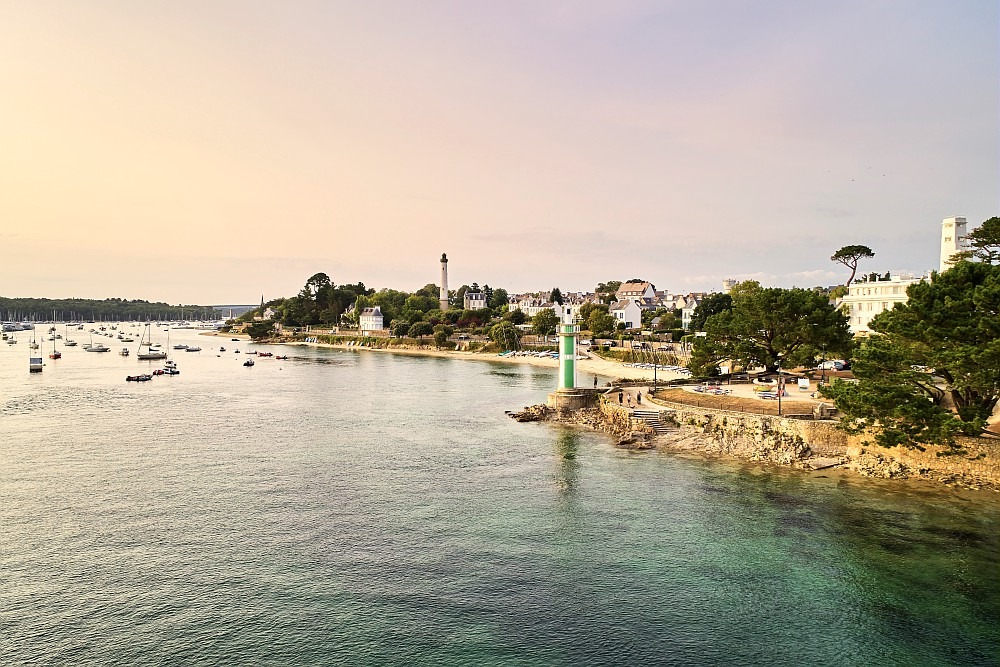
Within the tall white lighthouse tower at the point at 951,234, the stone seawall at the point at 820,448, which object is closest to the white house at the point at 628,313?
the tall white lighthouse tower at the point at 951,234

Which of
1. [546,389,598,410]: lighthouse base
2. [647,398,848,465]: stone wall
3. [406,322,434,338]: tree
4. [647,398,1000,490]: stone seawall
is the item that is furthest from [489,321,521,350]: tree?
[647,398,848,465]: stone wall

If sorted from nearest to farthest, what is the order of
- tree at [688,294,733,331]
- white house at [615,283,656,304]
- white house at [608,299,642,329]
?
1. tree at [688,294,733,331]
2. white house at [608,299,642,329]
3. white house at [615,283,656,304]

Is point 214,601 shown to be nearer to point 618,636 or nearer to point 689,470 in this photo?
point 618,636

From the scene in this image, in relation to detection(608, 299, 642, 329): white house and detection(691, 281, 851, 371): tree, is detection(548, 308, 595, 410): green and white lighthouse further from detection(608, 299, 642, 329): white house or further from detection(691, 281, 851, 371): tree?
detection(608, 299, 642, 329): white house

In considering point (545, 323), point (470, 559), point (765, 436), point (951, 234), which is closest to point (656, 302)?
point (545, 323)

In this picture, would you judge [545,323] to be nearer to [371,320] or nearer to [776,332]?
[371,320]

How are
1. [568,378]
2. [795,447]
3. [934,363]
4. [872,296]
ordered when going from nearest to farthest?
1. [934,363]
2. [795,447]
3. [568,378]
4. [872,296]
